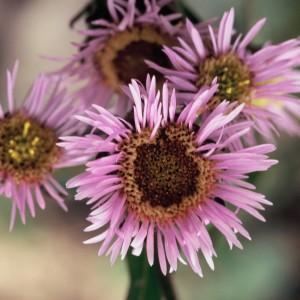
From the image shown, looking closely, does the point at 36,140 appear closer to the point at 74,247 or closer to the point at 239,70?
the point at 239,70

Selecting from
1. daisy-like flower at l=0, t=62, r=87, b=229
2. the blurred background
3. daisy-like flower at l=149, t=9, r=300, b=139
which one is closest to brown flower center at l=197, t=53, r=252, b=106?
daisy-like flower at l=149, t=9, r=300, b=139

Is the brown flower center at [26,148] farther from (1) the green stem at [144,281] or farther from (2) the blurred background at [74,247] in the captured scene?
(2) the blurred background at [74,247]

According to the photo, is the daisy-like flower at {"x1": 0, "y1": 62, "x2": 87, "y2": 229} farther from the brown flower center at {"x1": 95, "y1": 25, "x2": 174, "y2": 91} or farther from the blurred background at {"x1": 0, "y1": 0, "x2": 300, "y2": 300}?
the blurred background at {"x1": 0, "y1": 0, "x2": 300, "y2": 300}

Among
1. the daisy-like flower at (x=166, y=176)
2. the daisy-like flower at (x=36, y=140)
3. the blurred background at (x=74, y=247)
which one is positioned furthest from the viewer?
the blurred background at (x=74, y=247)

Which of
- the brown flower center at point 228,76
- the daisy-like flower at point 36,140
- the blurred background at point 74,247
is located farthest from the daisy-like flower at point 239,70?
the blurred background at point 74,247

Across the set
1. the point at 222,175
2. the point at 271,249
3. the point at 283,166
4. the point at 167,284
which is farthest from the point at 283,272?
the point at 222,175

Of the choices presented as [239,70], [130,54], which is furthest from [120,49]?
[239,70]
